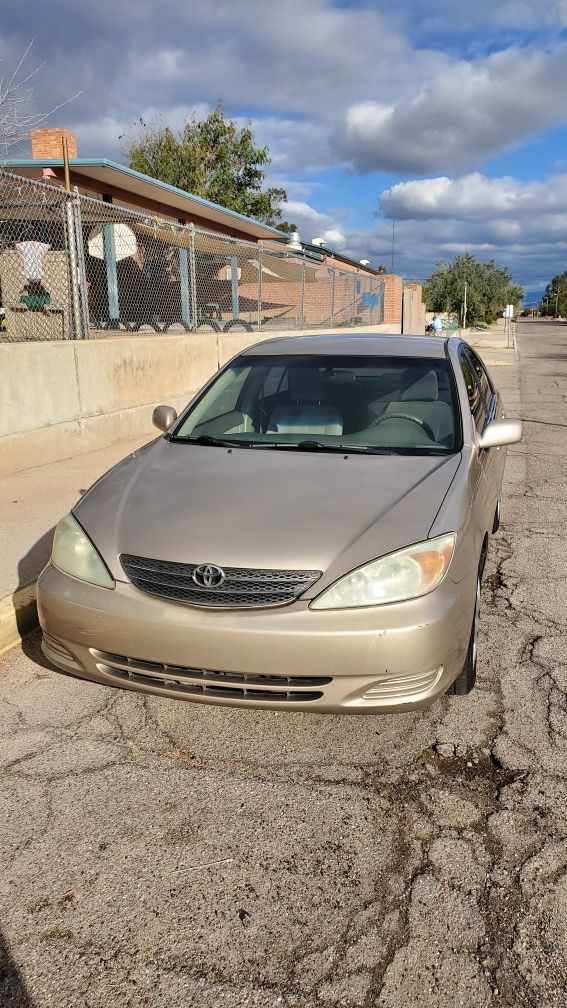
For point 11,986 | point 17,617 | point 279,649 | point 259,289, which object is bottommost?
point 11,986

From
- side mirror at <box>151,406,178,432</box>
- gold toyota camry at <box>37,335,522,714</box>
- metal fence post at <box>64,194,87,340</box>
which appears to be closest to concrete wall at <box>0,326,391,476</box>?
metal fence post at <box>64,194,87,340</box>

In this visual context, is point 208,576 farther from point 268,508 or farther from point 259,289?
point 259,289

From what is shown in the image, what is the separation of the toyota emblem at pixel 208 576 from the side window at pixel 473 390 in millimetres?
1911

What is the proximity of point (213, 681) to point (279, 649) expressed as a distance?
304 mm

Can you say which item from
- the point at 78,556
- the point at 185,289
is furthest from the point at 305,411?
the point at 185,289

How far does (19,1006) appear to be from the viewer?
1825mm

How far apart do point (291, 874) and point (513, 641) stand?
2.02 meters

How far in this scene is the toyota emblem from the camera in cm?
261

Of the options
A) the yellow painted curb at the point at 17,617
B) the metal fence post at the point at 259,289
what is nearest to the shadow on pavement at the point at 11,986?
the yellow painted curb at the point at 17,617

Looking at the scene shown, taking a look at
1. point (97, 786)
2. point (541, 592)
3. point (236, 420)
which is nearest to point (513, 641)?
point (541, 592)

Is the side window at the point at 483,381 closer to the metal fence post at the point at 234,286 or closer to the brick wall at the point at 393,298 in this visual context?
the metal fence post at the point at 234,286

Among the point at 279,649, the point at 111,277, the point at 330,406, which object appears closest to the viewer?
the point at 279,649

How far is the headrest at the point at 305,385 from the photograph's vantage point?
4133 mm

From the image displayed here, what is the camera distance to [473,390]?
14.2 ft
